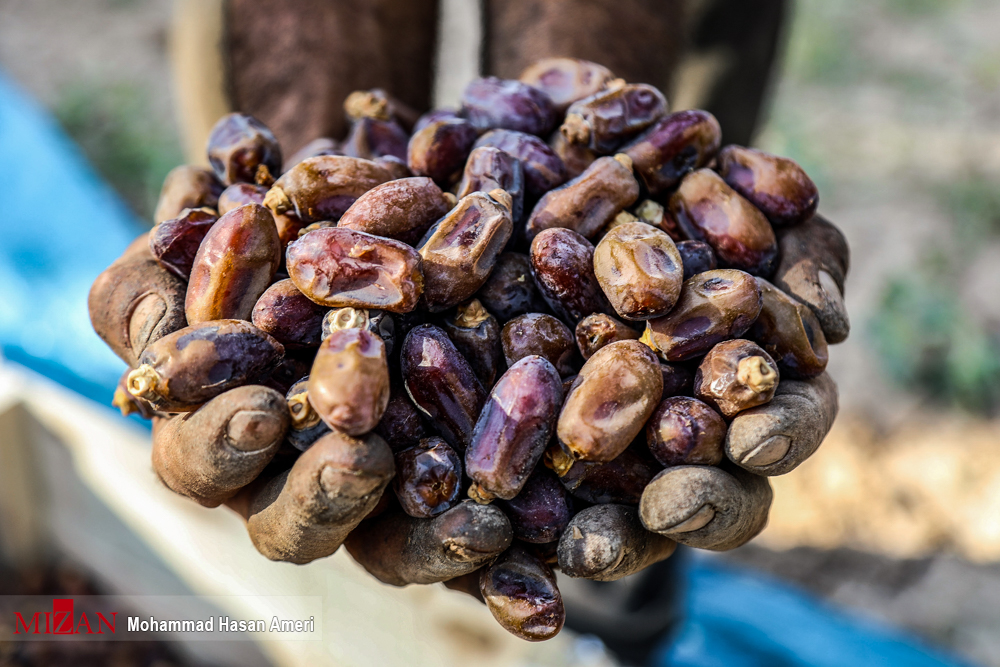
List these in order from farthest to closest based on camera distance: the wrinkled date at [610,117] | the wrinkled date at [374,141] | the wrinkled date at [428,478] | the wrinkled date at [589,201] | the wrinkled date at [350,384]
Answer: the wrinkled date at [374,141]
the wrinkled date at [610,117]
the wrinkled date at [589,201]
the wrinkled date at [428,478]
the wrinkled date at [350,384]

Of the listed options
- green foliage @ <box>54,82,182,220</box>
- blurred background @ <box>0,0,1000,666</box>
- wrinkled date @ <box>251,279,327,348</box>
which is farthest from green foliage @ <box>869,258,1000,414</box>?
green foliage @ <box>54,82,182,220</box>

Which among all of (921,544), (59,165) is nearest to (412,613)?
(921,544)

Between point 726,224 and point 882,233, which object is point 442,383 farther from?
point 882,233

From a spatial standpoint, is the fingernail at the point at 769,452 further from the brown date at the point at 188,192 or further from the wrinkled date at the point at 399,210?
the brown date at the point at 188,192

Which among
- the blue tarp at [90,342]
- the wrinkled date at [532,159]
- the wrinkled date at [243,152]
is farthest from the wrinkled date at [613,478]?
the blue tarp at [90,342]

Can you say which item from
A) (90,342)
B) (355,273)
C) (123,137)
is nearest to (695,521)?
(355,273)

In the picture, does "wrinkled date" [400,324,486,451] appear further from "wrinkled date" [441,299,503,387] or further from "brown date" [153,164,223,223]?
"brown date" [153,164,223,223]
